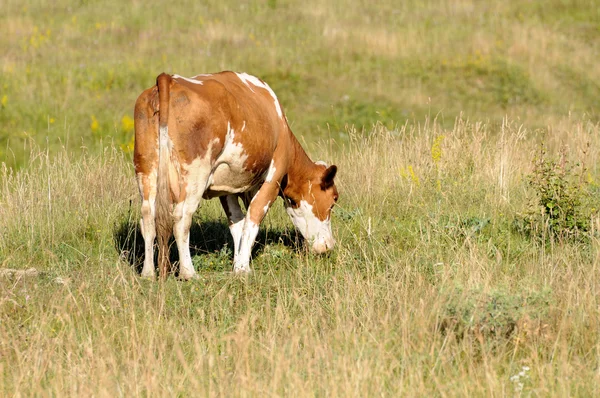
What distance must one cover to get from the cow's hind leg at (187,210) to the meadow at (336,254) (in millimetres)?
189

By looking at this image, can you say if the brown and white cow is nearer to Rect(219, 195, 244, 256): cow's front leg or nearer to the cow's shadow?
Rect(219, 195, 244, 256): cow's front leg

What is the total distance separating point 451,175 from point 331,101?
6.51m

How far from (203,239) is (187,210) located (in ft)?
5.91

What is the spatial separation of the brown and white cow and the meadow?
362 millimetres

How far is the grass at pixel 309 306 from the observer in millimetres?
4848

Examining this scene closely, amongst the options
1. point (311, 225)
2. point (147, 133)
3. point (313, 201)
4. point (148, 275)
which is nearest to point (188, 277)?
point (148, 275)

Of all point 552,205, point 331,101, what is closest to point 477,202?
point 552,205

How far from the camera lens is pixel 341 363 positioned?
4.94 m

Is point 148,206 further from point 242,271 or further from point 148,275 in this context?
point 242,271

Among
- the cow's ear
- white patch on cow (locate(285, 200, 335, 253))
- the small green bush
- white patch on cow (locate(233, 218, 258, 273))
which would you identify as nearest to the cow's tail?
white patch on cow (locate(233, 218, 258, 273))

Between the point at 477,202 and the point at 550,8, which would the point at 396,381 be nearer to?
the point at 477,202

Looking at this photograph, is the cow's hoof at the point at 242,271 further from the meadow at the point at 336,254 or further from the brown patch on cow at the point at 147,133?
the brown patch on cow at the point at 147,133

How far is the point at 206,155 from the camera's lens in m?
6.79

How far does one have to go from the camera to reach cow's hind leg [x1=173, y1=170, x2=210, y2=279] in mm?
6781
